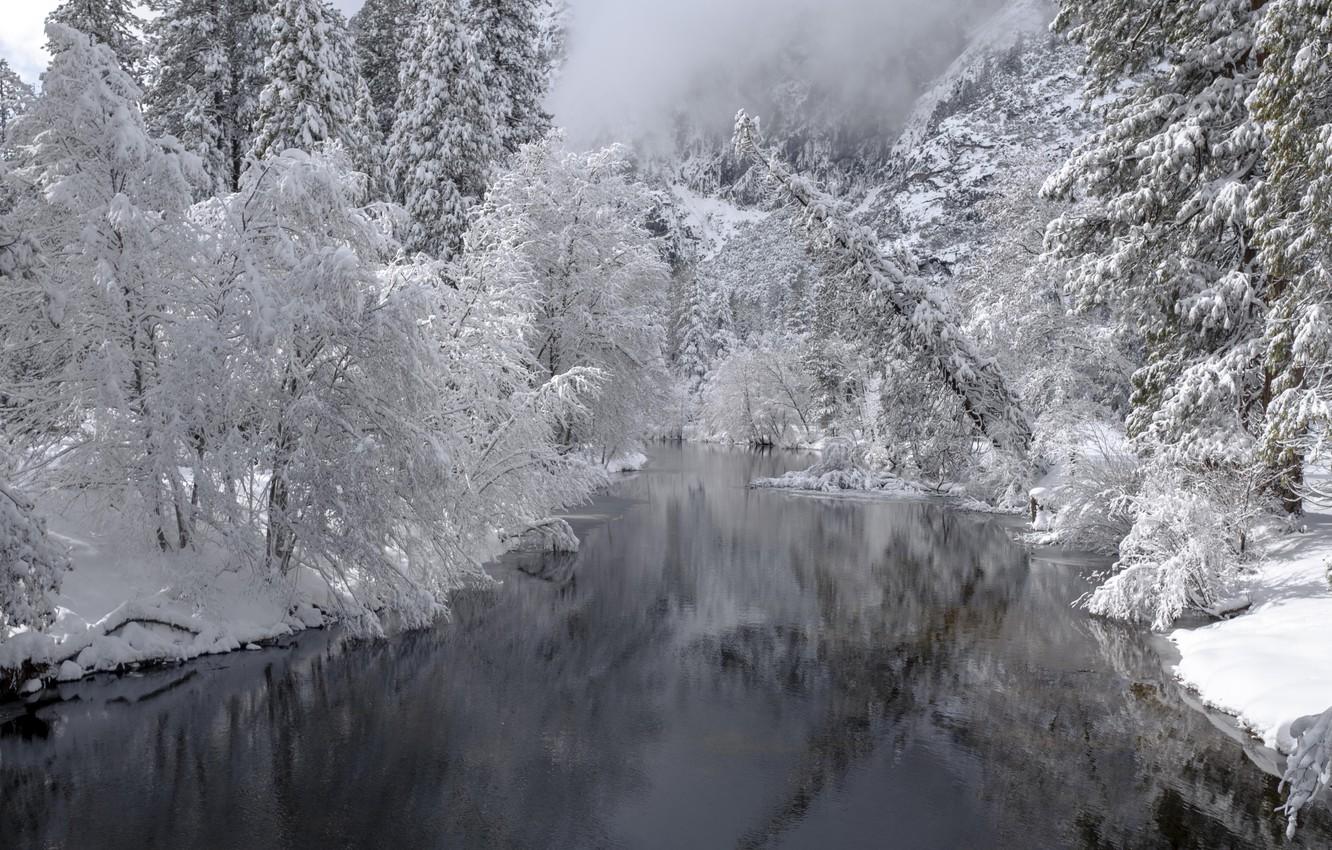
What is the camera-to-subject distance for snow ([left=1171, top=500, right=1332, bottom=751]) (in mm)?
9320

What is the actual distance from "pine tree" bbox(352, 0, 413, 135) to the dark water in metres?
28.0

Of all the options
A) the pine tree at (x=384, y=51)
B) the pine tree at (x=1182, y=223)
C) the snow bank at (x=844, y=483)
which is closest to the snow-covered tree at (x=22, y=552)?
the pine tree at (x=1182, y=223)

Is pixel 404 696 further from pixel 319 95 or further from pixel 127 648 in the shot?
pixel 319 95

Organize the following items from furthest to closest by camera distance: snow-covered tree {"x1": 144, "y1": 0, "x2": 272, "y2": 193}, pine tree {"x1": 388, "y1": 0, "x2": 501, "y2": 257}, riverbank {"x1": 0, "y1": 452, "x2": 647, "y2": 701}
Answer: pine tree {"x1": 388, "y1": 0, "x2": 501, "y2": 257}, snow-covered tree {"x1": 144, "y1": 0, "x2": 272, "y2": 193}, riverbank {"x1": 0, "y1": 452, "x2": 647, "y2": 701}

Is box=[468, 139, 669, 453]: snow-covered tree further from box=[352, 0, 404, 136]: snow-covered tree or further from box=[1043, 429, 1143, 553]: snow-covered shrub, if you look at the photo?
box=[1043, 429, 1143, 553]: snow-covered shrub

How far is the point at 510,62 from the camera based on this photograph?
105ft

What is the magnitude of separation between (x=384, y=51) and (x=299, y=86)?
13.0 m

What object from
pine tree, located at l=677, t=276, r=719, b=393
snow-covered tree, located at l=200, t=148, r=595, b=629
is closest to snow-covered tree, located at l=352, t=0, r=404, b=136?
snow-covered tree, located at l=200, t=148, r=595, b=629

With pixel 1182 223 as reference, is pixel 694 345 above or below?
above

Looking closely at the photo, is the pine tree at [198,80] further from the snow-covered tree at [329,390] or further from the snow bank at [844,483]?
the snow bank at [844,483]

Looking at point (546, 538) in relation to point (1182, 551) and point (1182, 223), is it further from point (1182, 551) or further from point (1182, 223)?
point (1182, 223)

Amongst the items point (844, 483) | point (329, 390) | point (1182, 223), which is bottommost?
point (844, 483)

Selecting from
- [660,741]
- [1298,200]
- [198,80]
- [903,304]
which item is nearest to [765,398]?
[903,304]

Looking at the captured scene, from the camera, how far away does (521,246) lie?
Answer: 23281 mm
